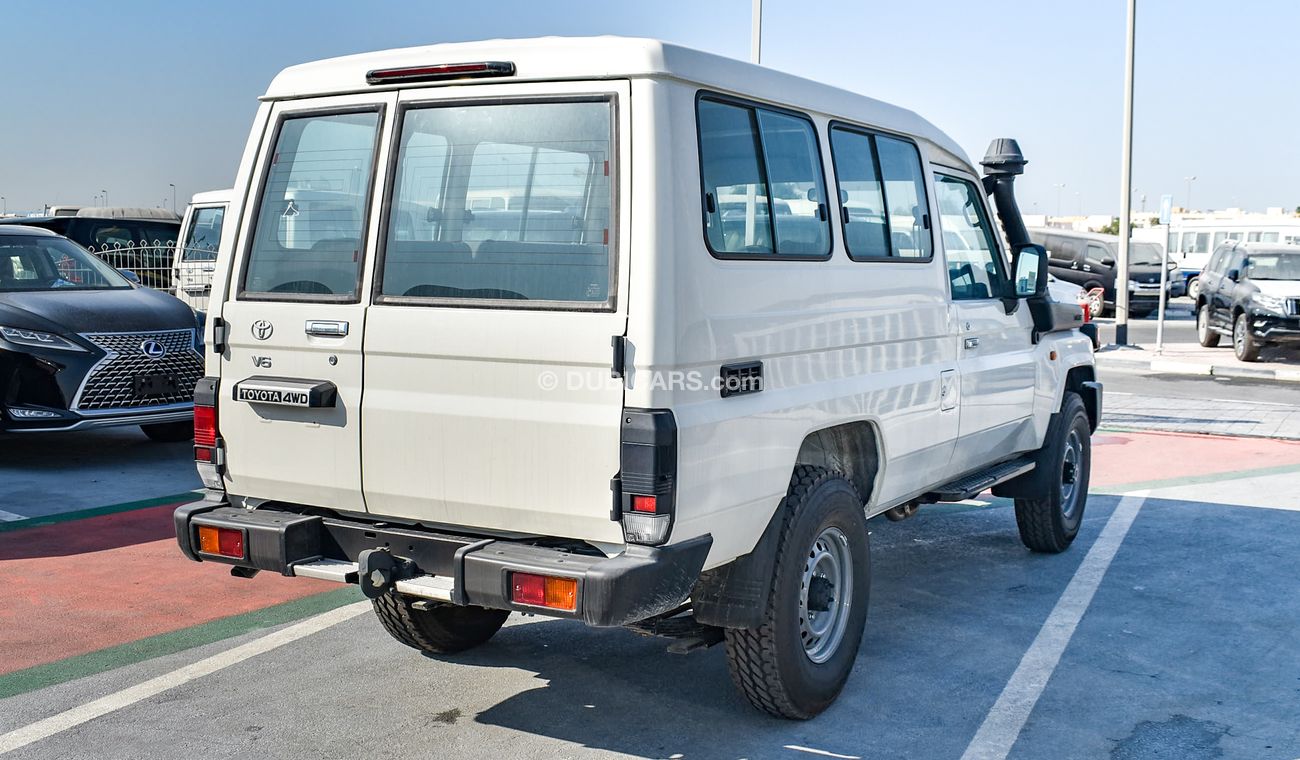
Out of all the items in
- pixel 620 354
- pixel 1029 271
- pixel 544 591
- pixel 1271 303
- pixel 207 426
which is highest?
pixel 1029 271

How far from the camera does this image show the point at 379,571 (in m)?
4.14

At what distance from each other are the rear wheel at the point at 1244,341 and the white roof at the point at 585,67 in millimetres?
16649

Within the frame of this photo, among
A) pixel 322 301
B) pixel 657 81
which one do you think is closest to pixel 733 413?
pixel 657 81

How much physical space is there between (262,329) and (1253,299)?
18326mm

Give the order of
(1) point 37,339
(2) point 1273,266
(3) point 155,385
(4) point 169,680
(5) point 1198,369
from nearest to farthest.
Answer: (4) point 169,680
(1) point 37,339
(3) point 155,385
(5) point 1198,369
(2) point 1273,266

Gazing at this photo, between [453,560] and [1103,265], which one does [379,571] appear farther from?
[1103,265]

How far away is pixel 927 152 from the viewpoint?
229 inches

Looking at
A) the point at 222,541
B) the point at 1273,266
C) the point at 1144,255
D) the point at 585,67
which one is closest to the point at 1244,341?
the point at 1273,266

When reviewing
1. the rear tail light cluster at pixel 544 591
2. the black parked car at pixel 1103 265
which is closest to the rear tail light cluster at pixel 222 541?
the rear tail light cluster at pixel 544 591

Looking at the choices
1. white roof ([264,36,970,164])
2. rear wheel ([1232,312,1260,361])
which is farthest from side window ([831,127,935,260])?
rear wheel ([1232,312,1260,361])

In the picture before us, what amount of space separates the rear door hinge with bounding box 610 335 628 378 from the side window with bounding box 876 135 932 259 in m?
1.90

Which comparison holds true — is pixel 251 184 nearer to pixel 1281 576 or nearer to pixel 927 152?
pixel 927 152

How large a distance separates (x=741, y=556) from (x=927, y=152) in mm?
2408

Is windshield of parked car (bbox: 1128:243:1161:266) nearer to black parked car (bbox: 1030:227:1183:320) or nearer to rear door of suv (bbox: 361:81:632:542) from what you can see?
black parked car (bbox: 1030:227:1183:320)
